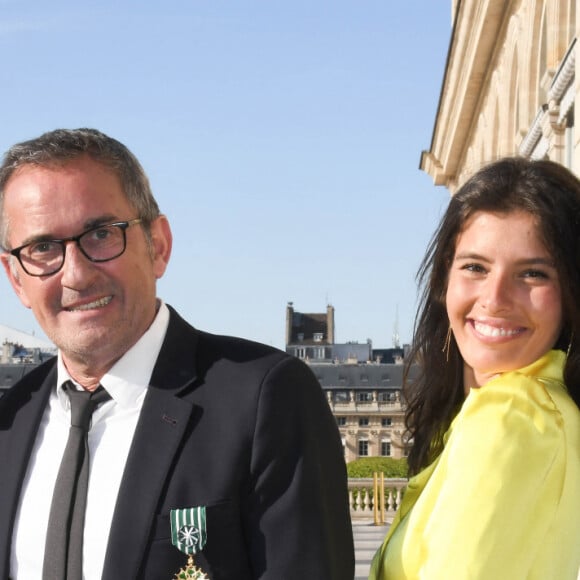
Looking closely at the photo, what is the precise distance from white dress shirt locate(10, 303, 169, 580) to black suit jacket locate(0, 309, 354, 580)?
1.6 inches

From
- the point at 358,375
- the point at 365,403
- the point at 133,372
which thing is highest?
the point at 358,375

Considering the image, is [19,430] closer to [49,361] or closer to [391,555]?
[49,361]

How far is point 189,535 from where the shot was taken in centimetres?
245

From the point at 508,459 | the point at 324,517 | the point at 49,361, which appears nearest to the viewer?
the point at 508,459

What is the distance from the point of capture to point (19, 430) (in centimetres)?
273

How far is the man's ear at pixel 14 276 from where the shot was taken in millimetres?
2674

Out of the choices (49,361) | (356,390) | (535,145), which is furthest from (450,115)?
(356,390)

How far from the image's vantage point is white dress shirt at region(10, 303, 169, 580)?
2.51 m

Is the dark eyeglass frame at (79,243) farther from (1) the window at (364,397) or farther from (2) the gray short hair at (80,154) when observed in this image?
(1) the window at (364,397)

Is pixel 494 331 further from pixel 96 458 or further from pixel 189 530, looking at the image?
pixel 96 458

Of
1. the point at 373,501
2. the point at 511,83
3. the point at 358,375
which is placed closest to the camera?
the point at 511,83

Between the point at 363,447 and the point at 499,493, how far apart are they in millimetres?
83696

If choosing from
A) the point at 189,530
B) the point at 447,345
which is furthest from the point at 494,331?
the point at 189,530

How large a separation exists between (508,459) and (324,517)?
432 mm
